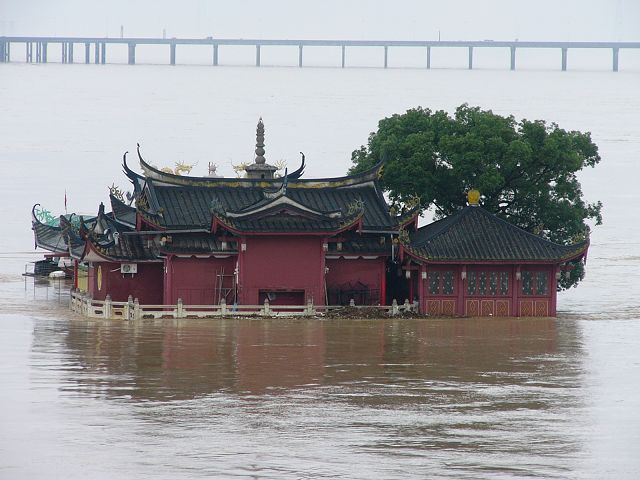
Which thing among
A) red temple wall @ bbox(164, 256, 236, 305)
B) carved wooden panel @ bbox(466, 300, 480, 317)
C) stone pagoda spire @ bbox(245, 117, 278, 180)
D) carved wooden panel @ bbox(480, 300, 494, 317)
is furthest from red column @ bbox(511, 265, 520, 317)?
stone pagoda spire @ bbox(245, 117, 278, 180)

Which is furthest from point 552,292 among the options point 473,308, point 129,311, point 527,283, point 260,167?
point 129,311

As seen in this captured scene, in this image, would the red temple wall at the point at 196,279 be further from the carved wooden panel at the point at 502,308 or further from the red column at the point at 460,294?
the carved wooden panel at the point at 502,308

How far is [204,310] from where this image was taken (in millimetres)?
51656

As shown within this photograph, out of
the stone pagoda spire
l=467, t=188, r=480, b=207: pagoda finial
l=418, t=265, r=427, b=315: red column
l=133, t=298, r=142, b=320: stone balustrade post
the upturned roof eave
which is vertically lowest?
l=133, t=298, r=142, b=320: stone balustrade post

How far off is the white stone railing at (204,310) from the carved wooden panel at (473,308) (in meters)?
2.01

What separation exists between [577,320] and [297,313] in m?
10.4

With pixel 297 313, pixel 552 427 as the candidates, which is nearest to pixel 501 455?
pixel 552 427

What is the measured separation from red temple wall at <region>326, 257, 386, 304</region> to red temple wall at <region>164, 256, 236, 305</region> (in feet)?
11.2

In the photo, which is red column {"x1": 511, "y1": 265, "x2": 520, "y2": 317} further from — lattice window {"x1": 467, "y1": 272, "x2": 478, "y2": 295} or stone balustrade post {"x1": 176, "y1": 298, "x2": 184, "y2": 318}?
stone balustrade post {"x1": 176, "y1": 298, "x2": 184, "y2": 318}

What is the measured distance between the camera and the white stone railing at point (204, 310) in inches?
2019

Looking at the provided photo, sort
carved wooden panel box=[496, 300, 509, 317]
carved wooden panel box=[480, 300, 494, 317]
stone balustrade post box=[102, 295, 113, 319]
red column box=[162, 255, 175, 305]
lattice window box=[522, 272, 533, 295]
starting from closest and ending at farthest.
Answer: stone balustrade post box=[102, 295, 113, 319] → red column box=[162, 255, 175, 305] → carved wooden panel box=[480, 300, 494, 317] → carved wooden panel box=[496, 300, 509, 317] → lattice window box=[522, 272, 533, 295]

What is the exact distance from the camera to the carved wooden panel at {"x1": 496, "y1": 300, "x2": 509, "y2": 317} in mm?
53125

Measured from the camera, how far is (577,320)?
55.6 meters

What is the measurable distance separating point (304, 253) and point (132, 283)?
6155 mm
